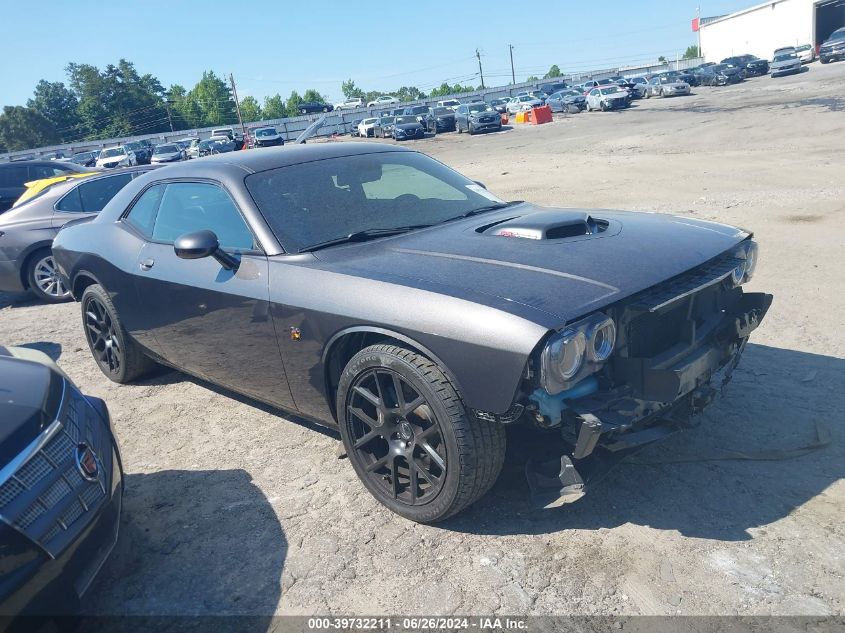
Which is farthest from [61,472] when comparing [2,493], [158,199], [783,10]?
[783,10]

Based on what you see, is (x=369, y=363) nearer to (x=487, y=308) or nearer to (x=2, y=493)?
(x=487, y=308)

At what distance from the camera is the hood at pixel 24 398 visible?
236cm

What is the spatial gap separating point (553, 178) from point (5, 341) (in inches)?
425

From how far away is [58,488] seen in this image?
2.40m

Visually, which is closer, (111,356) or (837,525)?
(837,525)

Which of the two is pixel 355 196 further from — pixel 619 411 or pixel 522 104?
pixel 522 104

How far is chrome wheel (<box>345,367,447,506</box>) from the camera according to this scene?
114 inches

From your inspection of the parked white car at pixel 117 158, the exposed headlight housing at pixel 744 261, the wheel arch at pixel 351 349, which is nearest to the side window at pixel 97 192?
the wheel arch at pixel 351 349

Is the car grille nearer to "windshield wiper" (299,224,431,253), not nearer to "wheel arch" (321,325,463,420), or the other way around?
"wheel arch" (321,325,463,420)

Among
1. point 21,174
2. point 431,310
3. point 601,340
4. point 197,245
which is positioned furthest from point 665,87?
point 431,310

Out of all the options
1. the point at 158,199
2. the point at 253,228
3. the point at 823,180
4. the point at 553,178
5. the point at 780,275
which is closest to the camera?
the point at 253,228

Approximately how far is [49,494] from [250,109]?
124 meters

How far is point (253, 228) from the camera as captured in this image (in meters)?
3.60

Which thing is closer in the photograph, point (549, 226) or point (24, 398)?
point (24, 398)
